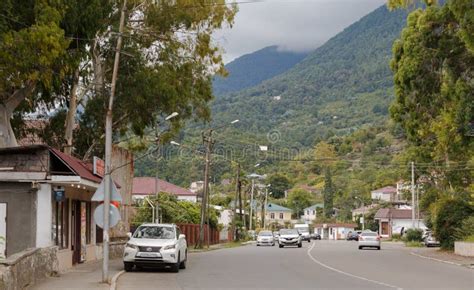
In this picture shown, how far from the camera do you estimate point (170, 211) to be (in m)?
60.6

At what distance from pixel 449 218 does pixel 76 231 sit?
25836 mm

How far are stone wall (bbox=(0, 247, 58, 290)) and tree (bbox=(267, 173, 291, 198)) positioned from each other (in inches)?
5191

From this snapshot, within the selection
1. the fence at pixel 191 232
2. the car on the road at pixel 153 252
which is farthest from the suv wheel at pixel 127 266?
the fence at pixel 191 232

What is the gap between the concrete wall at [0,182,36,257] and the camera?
77.5 feet

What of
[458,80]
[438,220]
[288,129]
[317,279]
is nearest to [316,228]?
[288,129]

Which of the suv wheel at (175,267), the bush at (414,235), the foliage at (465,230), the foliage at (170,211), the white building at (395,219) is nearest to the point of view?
the suv wheel at (175,267)

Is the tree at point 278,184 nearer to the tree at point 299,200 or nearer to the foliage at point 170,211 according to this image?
the tree at point 299,200

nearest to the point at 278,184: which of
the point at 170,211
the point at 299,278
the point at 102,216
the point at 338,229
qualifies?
the point at 338,229

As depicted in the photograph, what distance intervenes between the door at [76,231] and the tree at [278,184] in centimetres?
12488

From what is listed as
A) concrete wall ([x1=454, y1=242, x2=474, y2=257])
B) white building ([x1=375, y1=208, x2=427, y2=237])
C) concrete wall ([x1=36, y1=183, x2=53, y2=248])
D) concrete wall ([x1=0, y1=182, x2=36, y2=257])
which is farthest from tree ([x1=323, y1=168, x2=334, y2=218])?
concrete wall ([x1=0, y1=182, x2=36, y2=257])

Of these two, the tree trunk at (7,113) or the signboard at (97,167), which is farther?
the signboard at (97,167)

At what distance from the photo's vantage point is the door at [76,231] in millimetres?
28444

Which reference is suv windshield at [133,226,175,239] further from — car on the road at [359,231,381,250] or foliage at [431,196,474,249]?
car on the road at [359,231,381,250]

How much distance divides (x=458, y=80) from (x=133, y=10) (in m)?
14.7
